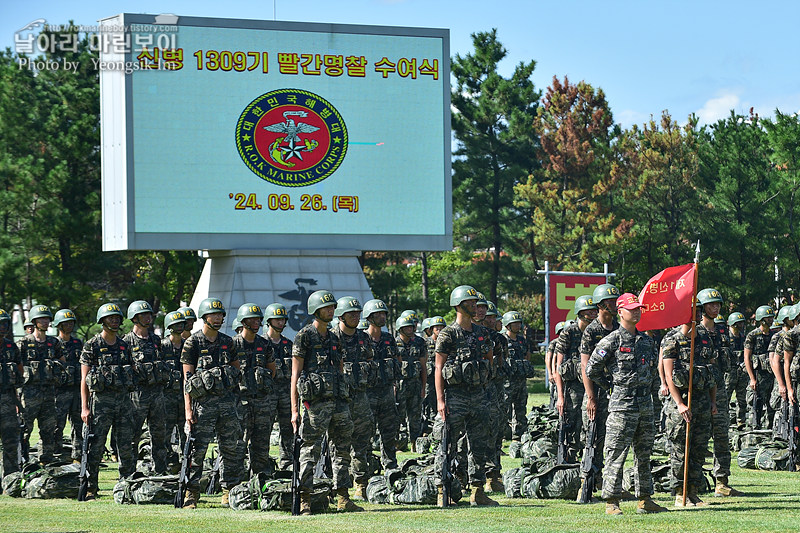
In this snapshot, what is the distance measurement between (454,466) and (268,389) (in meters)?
2.25

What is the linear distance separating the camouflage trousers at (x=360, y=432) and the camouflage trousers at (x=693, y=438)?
121 inches

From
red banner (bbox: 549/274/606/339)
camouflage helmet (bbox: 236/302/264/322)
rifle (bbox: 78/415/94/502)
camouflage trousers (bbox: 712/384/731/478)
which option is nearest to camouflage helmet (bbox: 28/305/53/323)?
rifle (bbox: 78/415/94/502)

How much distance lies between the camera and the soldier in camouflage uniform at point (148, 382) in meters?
13.5

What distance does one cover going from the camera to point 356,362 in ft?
38.7

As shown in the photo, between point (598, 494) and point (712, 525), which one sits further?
point (598, 494)

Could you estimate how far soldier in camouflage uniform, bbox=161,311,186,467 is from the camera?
1419cm

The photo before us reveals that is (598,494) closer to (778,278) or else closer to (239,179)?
(239,179)

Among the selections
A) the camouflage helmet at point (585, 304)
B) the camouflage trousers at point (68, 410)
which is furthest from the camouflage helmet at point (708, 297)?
the camouflage trousers at point (68, 410)

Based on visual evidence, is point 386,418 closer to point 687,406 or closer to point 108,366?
point 108,366

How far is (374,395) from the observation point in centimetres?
1466

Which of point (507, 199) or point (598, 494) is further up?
point (507, 199)

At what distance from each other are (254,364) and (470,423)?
244 cm

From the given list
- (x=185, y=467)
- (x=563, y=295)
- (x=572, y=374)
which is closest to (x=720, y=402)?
(x=572, y=374)

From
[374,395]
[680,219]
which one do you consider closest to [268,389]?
[374,395]
